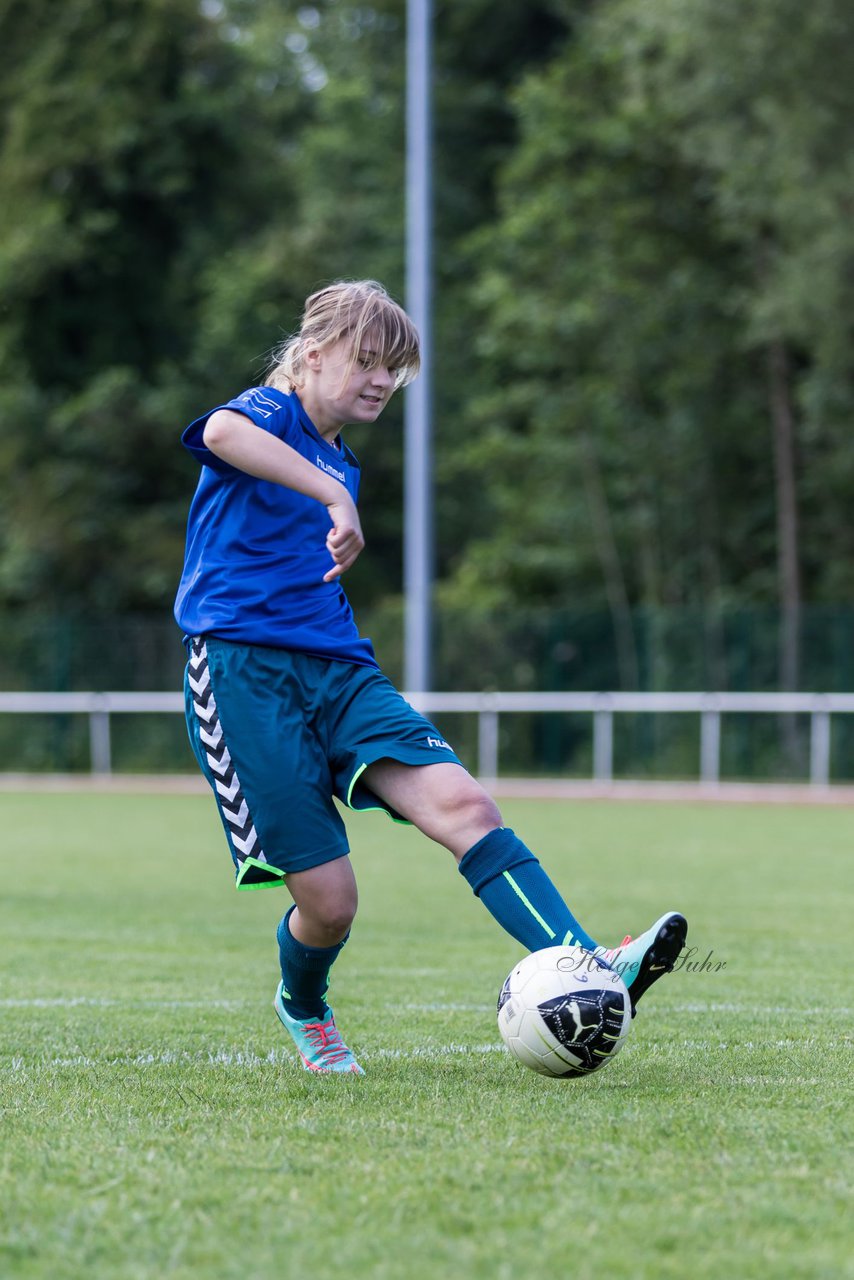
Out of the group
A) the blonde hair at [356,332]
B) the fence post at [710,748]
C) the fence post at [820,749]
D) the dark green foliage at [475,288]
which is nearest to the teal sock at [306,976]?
the blonde hair at [356,332]

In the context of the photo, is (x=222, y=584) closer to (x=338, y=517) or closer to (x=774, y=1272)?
(x=338, y=517)

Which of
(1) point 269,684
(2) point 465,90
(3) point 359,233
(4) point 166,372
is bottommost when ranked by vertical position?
(1) point 269,684

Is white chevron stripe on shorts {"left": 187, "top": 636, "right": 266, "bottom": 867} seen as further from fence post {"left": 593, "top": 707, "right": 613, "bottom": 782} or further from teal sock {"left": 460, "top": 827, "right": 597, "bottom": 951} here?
fence post {"left": 593, "top": 707, "right": 613, "bottom": 782}

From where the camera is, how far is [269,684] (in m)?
4.14

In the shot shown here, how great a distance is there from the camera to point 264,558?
13.9ft

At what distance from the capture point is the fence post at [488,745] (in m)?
22.6

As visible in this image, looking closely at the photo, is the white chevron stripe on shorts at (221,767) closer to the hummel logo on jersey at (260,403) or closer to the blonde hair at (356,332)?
the hummel logo on jersey at (260,403)

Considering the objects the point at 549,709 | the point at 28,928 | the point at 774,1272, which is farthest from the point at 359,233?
the point at 774,1272

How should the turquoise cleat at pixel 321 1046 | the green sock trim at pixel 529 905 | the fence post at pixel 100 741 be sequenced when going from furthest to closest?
the fence post at pixel 100 741 < the turquoise cleat at pixel 321 1046 < the green sock trim at pixel 529 905

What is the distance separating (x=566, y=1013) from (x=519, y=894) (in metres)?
0.31

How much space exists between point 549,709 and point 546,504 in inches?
275

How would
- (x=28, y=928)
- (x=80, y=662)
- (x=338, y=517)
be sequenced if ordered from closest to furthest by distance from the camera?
(x=338, y=517) → (x=28, y=928) → (x=80, y=662)

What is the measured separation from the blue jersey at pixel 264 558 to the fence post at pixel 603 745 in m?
18.1

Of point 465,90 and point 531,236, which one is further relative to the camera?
point 465,90
